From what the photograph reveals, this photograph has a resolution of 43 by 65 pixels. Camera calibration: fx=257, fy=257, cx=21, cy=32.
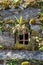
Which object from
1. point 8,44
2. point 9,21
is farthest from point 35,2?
point 8,44

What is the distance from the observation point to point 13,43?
7234mm

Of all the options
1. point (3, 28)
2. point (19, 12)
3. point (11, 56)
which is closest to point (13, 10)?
point (19, 12)

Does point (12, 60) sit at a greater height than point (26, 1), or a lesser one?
lesser

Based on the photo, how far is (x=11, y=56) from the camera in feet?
23.3

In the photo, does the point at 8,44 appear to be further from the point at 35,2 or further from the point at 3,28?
the point at 35,2

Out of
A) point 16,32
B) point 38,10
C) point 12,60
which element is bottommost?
point 12,60

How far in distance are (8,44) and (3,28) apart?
483mm

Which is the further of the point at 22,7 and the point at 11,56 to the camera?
the point at 22,7

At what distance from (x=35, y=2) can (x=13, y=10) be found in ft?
2.26

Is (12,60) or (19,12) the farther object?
(19,12)

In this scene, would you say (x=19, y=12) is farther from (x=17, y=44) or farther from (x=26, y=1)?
(x=17, y=44)

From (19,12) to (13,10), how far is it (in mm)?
186

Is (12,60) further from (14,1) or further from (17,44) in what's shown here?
(14,1)

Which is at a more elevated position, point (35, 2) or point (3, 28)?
point (35, 2)
